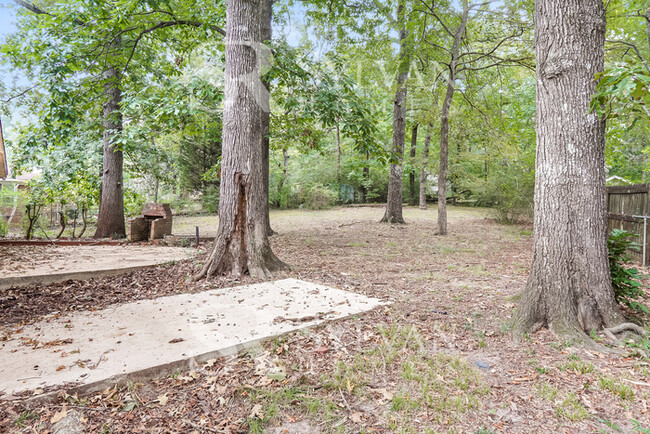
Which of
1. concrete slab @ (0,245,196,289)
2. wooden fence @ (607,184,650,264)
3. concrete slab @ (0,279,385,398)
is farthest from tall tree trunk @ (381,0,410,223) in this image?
concrete slab @ (0,279,385,398)

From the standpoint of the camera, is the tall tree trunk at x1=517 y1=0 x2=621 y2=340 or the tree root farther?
the tall tree trunk at x1=517 y1=0 x2=621 y2=340

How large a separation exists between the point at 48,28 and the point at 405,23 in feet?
25.0

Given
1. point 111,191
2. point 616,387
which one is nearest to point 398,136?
point 111,191

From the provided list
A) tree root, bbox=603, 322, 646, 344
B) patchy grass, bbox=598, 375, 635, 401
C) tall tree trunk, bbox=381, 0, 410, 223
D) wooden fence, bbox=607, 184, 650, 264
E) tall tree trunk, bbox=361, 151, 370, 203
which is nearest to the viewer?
patchy grass, bbox=598, 375, 635, 401

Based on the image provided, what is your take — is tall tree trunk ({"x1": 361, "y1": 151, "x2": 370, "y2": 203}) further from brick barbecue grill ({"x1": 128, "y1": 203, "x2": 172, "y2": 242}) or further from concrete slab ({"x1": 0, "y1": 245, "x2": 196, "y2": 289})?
concrete slab ({"x1": 0, "y1": 245, "x2": 196, "y2": 289})

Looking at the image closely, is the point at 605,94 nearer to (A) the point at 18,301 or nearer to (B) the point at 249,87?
(B) the point at 249,87

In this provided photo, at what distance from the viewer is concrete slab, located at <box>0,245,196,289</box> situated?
439 cm

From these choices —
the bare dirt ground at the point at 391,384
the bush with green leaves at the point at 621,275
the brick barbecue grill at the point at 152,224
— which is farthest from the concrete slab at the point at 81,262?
the bush with green leaves at the point at 621,275

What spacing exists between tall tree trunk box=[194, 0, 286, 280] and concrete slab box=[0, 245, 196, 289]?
145 cm

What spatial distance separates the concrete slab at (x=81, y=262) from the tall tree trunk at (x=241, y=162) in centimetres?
145

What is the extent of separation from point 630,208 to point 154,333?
7.31 m

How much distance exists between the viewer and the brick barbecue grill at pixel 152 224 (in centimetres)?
772

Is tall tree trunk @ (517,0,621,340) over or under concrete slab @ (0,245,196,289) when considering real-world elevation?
over

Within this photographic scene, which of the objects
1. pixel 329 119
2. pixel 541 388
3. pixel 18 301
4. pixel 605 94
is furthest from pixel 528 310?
pixel 18 301
